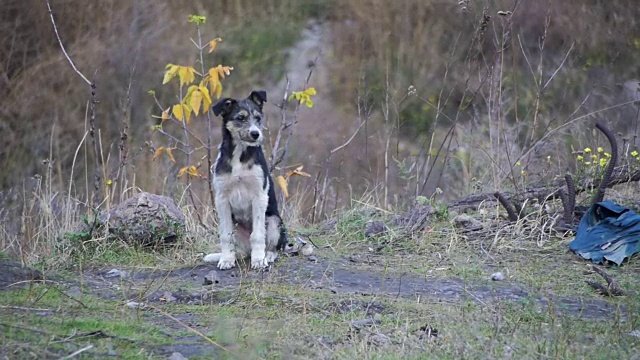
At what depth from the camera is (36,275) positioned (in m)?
6.61

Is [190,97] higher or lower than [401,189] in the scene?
higher

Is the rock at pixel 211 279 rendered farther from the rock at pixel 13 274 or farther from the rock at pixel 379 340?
the rock at pixel 379 340

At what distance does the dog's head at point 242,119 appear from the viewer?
288 inches

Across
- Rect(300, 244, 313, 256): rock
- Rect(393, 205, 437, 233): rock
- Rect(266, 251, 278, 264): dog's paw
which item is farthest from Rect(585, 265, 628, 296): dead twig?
Rect(266, 251, 278, 264): dog's paw

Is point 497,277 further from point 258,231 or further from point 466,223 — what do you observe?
point 258,231

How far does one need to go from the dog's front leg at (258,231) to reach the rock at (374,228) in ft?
4.94

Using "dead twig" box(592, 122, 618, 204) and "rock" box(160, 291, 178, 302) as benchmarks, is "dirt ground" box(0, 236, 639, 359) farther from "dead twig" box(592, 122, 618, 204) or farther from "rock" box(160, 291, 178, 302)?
"dead twig" box(592, 122, 618, 204)

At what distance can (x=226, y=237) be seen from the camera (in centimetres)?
741

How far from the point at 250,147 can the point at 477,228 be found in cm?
248

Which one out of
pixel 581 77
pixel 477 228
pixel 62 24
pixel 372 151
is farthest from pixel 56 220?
pixel 581 77

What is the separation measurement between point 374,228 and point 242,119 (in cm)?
199

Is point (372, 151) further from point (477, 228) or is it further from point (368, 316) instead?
point (368, 316)

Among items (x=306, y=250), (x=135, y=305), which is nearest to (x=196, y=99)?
(x=306, y=250)

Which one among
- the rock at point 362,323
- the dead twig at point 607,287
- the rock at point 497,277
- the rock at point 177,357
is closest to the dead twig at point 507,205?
the rock at point 497,277
